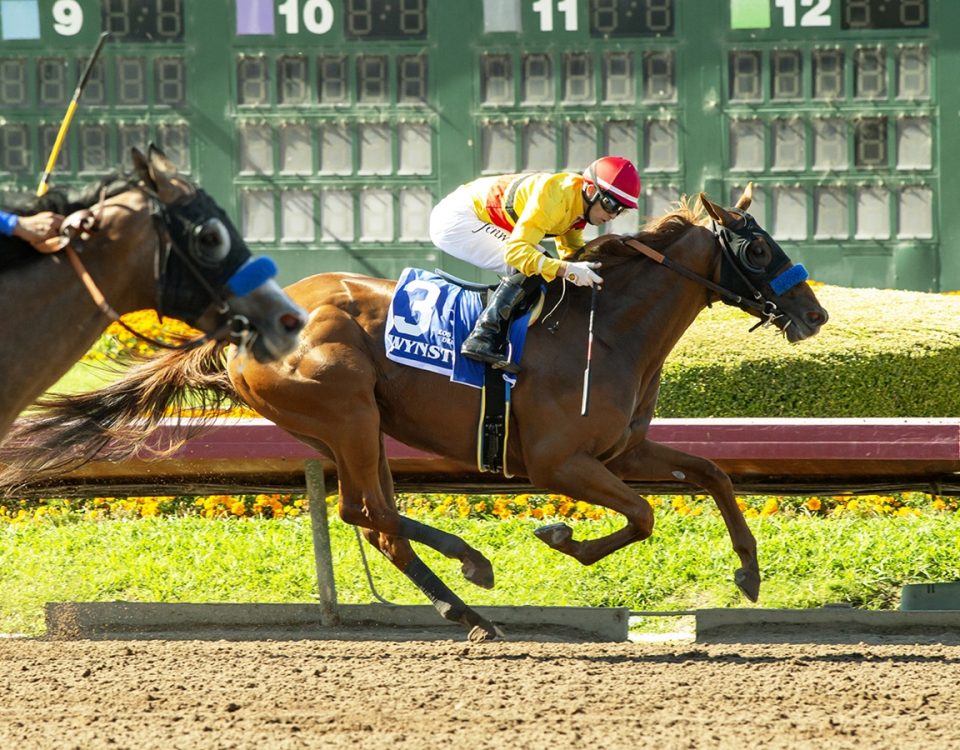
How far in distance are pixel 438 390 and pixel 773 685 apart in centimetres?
187

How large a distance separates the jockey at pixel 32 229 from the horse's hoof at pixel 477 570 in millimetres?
2364

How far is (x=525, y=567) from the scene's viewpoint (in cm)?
774

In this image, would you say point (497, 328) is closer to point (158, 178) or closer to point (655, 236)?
point (655, 236)

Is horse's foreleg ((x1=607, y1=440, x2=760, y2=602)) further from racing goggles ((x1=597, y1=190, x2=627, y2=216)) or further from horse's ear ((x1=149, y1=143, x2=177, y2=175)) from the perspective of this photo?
horse's ear ((x1=149, y1=143, x2=177, y2=175))

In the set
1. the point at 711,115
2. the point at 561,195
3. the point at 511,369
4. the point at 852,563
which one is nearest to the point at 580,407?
the point at 511,369

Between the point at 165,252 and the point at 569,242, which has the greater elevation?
the point at 165,252

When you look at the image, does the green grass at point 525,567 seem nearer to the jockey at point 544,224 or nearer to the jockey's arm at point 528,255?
the jockey at point 544,224

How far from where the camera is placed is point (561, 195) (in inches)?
245

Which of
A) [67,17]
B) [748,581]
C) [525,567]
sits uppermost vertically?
[67,17]

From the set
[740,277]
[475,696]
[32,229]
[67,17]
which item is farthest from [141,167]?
[67,17]

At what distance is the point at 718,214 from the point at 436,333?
1.32m

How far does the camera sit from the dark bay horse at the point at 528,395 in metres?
6.17

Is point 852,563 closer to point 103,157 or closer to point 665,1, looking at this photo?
point 665,1

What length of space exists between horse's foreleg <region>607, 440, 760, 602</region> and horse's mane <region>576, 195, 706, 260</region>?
0.84 m
